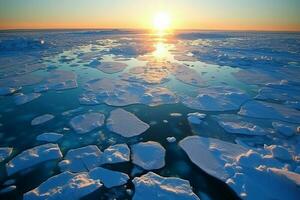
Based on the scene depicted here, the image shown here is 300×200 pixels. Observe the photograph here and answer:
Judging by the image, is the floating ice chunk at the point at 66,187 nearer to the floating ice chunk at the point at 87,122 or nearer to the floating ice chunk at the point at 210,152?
the floating ice chunk at the point at 87,122

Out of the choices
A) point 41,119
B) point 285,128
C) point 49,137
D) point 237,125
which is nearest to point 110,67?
point 41,119

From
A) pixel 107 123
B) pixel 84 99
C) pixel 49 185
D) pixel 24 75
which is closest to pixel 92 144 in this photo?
pixel 107 123

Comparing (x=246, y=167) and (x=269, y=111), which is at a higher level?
(x=269, y=111)

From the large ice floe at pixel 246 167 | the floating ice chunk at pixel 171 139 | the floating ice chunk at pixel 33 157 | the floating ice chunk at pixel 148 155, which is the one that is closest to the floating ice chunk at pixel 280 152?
the large ice floe at pixel 246 167

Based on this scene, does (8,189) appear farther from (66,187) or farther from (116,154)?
(116,154)

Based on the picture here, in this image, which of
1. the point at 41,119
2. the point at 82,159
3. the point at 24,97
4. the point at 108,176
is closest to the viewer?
the point at 108,176
